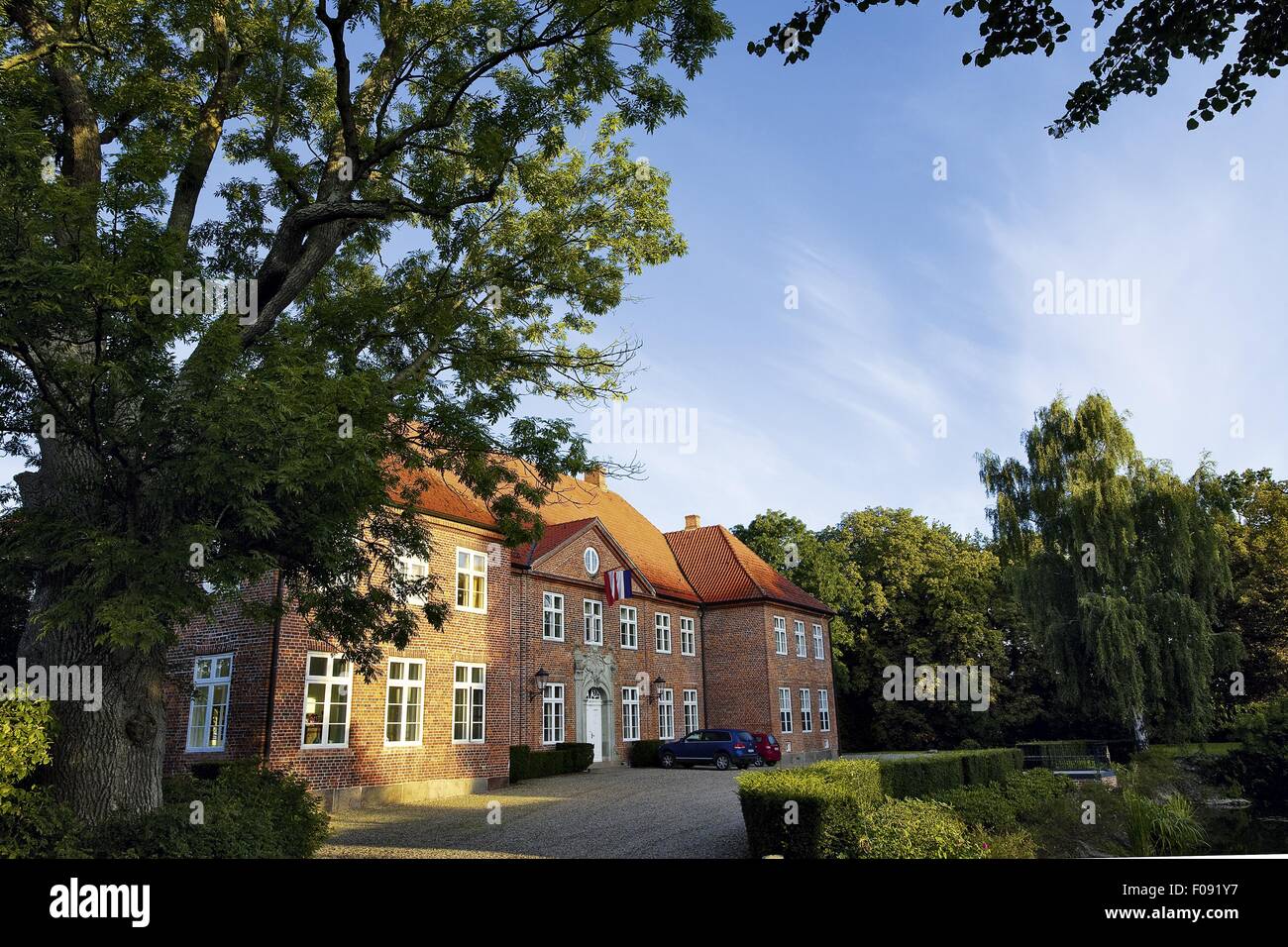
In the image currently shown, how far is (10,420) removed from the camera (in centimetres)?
960

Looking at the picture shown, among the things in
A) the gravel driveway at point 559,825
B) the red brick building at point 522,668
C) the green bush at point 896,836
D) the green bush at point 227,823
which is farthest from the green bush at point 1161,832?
the green bush at point 227,823

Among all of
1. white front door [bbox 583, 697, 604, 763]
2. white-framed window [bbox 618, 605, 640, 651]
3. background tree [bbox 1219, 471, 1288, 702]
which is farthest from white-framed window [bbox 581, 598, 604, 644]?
background tree [bbox 1219, 471, 1288, 702]

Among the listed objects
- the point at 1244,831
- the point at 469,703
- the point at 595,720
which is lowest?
the point at 1244,831

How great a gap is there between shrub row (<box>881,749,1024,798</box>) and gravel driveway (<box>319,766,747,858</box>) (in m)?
2.91

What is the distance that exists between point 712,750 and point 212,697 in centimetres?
1544

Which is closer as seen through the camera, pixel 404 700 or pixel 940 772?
pixel 940 772

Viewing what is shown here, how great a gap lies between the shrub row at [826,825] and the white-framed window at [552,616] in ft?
47.1

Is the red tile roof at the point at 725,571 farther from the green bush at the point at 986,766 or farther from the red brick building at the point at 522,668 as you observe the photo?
the green bush at the point at 986,766

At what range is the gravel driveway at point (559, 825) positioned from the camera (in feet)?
38.2

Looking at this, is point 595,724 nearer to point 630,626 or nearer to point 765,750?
point 630,626

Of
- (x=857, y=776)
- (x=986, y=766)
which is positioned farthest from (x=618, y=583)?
(x=857, y=776)

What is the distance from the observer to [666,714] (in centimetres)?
3078

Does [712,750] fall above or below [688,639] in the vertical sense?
below

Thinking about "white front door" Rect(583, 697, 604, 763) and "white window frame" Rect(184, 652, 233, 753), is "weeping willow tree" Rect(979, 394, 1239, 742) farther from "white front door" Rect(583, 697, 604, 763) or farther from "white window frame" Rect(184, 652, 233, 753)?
"white window frame" Rect(184, 652, 233, 753)
